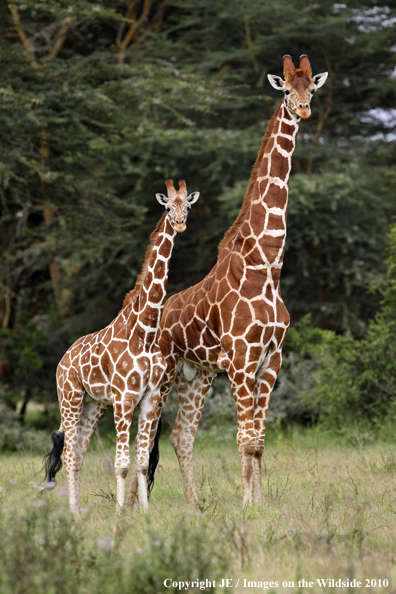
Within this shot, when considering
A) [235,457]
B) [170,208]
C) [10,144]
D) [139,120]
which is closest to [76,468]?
[170,208]

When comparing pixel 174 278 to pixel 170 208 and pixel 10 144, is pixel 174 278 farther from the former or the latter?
pixel 170 208

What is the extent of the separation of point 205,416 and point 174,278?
392 centimetres

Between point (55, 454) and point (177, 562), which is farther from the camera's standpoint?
point (55, 454)

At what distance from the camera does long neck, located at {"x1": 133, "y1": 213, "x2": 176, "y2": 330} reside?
18.0 ft

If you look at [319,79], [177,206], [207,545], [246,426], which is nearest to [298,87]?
[319,79]

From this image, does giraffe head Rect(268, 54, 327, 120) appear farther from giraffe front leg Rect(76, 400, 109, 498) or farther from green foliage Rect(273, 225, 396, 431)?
green foliage Rect(273, 225, 396, 431)

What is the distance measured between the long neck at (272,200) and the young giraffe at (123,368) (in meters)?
0.58

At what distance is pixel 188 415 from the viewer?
6.22 m

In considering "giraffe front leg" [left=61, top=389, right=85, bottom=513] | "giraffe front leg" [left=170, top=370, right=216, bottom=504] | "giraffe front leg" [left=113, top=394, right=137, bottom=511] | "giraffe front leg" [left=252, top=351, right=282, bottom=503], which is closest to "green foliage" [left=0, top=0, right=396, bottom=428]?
"giraffe front leg" [left=170, top=370, right=216, bottom=504]

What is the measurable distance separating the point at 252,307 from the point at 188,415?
1.48 meters

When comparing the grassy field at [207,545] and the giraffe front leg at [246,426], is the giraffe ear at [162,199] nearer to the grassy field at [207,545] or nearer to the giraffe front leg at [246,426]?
the giraffe front leg at [246,426]

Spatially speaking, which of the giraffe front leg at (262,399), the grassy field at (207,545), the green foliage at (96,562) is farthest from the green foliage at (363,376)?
the green foliage at (96,562)

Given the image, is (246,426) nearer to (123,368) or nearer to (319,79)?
(123,368)

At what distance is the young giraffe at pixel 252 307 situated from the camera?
536cm
